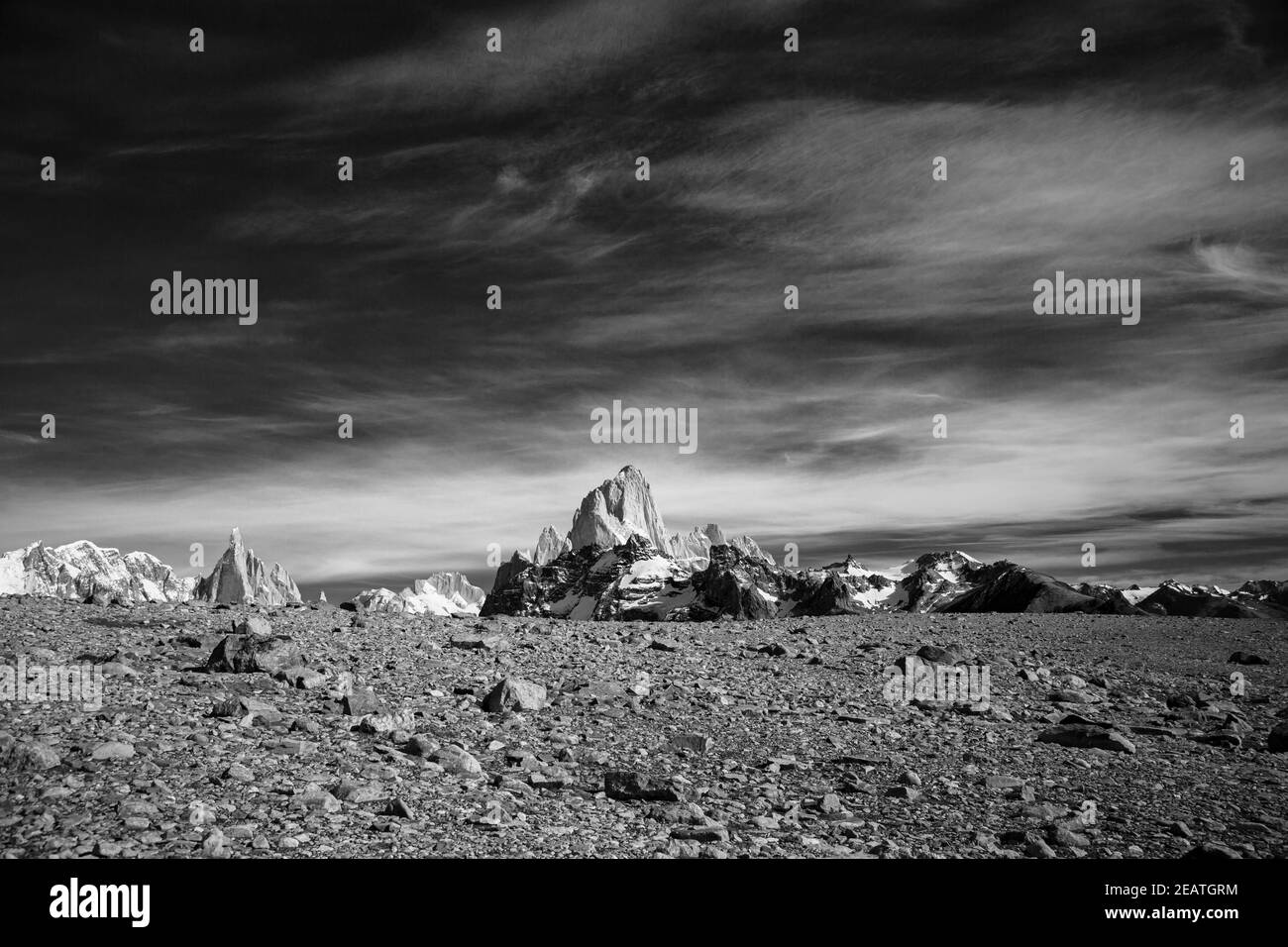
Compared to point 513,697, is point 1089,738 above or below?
below

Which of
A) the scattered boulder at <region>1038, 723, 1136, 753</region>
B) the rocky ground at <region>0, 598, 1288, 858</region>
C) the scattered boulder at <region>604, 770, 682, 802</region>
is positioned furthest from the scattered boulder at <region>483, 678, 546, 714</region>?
the scattered boulder at <region>1038, 723, 1136, 753</region>

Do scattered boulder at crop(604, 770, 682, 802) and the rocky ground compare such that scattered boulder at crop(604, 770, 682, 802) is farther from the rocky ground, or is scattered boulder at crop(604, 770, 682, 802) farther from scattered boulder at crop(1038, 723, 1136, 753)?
scattered boulder at crop(1038, 723, 1136, 753)

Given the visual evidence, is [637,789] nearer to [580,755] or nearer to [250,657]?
[580,755]

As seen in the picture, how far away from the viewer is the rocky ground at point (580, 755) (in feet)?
28.6

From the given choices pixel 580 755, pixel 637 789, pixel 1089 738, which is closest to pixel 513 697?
pixel 580 755

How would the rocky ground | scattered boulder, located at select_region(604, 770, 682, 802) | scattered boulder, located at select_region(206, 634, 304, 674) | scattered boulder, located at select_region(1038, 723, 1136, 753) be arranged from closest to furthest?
the rocky ground < scattered boulder, located at select_region(604, 770, 682, 802) < scattered boulder, located at select_region(1038, 723, 1136, 753) < scattered boulder, located at select_region(206, 634, 304, 674)

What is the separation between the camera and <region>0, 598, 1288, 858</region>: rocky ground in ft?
28.6

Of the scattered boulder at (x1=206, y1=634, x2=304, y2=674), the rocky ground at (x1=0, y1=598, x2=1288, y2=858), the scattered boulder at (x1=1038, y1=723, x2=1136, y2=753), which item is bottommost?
the scattered boulder at (x1=1038, y1=723, x2=1136, y2=753)

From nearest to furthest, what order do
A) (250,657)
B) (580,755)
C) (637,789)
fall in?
(637,789), (580,755), (250,657)

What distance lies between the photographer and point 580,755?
40.1 feet

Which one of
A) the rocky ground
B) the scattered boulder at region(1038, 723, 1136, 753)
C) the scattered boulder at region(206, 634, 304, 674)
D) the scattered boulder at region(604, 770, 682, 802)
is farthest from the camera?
the scattered boulder at region(206, 634, 304, 674)

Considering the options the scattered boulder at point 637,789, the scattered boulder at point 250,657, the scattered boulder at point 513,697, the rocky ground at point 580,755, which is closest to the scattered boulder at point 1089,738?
the rocky ground at point 580,755

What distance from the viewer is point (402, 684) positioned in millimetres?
15961
